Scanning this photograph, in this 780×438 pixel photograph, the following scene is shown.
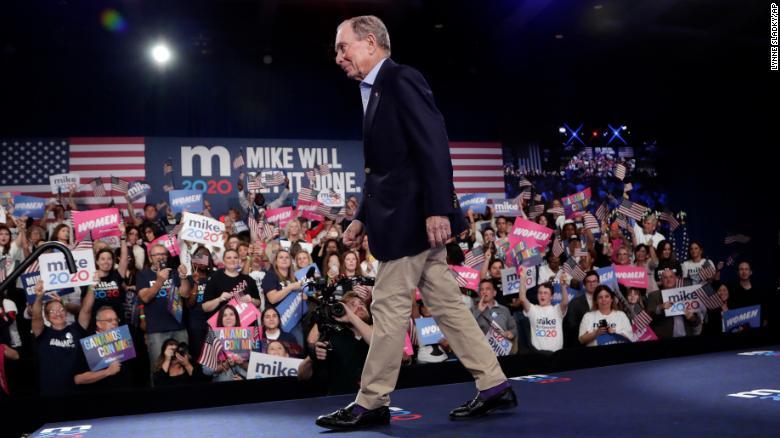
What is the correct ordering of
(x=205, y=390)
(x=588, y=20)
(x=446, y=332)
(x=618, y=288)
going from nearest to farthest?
(x=446, y=332) < (x=205, y=390) < (x=618, y=288) < (x=588, y=20)

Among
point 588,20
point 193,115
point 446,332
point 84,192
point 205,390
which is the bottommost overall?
point 205,390

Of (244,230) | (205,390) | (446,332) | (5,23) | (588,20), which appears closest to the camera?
(446,332)

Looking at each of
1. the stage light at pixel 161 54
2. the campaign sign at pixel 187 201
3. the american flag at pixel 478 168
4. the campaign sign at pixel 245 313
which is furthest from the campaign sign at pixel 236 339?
the american flag at pixel 478 168

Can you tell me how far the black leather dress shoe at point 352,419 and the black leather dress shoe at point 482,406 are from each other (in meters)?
0.21

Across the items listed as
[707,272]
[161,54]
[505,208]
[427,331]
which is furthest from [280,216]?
[707,272]

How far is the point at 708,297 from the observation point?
5699 millimetres

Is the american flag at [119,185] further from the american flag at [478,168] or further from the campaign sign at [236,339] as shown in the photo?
the american flag at [478,168]

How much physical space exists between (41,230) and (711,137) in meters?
9.44

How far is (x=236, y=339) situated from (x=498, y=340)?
1795 mm

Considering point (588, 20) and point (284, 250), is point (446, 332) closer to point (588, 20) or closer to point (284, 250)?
point (284, 250)

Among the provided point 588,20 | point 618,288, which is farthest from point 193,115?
point 618,288

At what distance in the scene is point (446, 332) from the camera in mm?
2121

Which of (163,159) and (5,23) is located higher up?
(5,23)

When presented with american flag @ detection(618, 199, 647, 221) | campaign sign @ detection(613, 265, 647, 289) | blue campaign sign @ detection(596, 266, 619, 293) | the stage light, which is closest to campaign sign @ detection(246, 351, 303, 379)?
blue campaign sign @ detection(596, 266, 619, 293)
